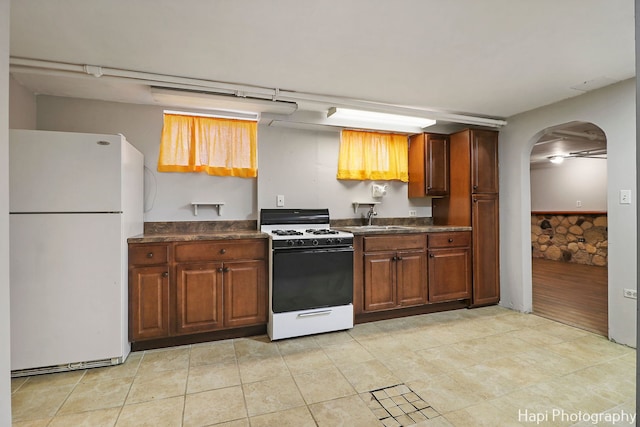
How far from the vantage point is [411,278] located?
338 cm

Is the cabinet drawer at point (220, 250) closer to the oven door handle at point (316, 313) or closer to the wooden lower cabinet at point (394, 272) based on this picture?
the oven door handle at point (316, 313)

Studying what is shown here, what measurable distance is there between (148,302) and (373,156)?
294 centimetres

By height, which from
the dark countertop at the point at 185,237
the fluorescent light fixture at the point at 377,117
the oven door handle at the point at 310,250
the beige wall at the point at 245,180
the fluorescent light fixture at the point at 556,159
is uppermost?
the fluorescent light fixture at the point at 556,159

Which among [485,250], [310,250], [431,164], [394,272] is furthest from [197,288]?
[485,250]

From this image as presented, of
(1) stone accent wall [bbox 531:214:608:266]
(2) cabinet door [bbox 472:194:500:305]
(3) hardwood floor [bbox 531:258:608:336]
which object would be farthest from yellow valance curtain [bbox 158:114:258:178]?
A: (1) stone accent wall [bbox 531:214:608:266]

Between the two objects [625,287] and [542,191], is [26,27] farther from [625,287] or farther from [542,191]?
[542,191]

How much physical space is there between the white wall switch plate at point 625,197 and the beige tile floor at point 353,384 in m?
1.26

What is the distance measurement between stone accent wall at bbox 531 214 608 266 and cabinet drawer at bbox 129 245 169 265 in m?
7.30

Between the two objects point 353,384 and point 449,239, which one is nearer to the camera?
point 353,384

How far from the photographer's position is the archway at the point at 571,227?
11.9ft

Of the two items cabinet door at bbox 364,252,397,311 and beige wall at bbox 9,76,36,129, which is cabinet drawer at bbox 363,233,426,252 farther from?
beige wall at bbox 9,76,36,129

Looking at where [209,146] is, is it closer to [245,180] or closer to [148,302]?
[245,180]

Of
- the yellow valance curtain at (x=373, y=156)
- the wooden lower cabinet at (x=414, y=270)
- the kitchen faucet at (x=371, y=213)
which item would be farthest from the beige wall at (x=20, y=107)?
the kitchen faucet at (x=371, y=213)

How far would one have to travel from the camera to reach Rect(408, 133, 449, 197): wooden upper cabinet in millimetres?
3859
